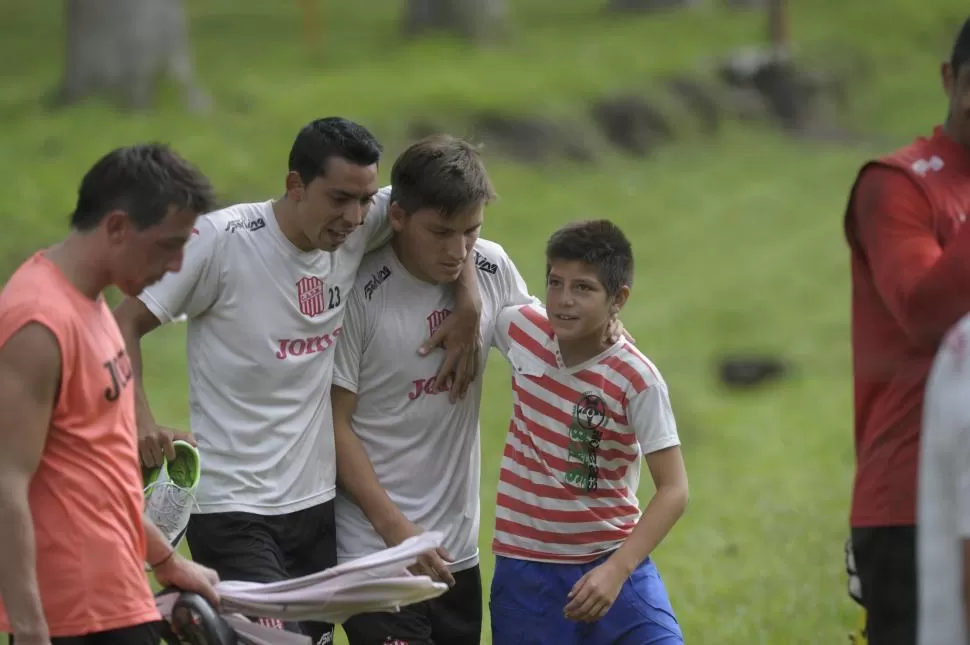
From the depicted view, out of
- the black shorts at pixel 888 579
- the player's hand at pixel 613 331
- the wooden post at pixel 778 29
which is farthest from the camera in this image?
the wooden post at pixel 778 29

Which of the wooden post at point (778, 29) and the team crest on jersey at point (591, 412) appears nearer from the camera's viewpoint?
the team crest on jersey at point (591, 412)

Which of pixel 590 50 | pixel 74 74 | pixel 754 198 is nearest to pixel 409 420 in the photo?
pixel 74 74

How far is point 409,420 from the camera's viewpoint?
4785mm

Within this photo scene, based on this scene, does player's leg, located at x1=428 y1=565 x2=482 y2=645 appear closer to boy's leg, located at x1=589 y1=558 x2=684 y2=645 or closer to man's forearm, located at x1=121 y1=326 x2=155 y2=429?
boy's leg, located at x1=589 y1=558 x2=684 y2=645

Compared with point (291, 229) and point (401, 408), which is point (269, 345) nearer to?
point (291, 229)

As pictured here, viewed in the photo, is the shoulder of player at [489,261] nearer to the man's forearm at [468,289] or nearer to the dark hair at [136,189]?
the man's forearm at [468,289]

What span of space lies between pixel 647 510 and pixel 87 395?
5.39 ft

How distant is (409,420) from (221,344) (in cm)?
60

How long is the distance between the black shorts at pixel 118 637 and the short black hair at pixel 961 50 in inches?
89.8

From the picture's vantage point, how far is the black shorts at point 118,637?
3535mm

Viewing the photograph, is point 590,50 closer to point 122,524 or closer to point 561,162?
point 561,162

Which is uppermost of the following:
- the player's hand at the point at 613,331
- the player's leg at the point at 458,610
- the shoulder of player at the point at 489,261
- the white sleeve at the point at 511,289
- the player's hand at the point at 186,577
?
the shoulder of player at the point at 489,261

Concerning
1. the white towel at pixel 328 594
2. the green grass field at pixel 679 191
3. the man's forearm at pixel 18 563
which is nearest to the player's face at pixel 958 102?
the white towel at pixel 328 594

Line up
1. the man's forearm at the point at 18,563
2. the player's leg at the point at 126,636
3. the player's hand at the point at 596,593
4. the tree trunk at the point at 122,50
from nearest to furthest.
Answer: the man's forearm at the point at 18,563, the player's leg at the point at 126,636, the player's hand at the point at 596,593, the tree trunk at the point at 122,50
